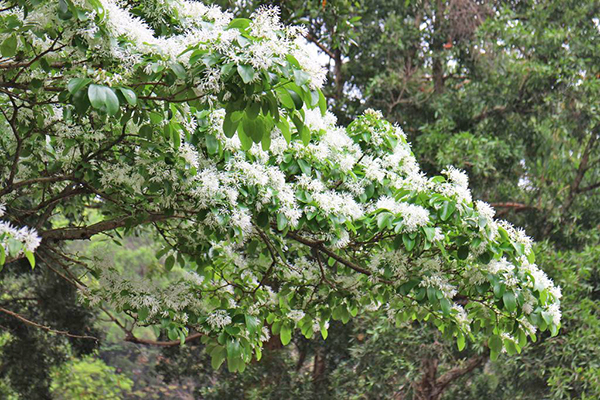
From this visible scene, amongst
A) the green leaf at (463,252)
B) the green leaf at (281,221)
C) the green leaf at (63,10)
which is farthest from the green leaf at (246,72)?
the green leaf at (463,252)

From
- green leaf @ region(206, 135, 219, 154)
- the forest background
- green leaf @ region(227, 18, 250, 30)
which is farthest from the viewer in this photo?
the forest background

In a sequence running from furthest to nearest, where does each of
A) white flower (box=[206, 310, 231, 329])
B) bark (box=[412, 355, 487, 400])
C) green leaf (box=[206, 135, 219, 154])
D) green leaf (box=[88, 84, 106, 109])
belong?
bark (box=[412, 355, 487, 400])
white flower (box=[206, 310, 231, 329])
green leaf (box=[206, 135, 219, 154])
green leaf (box=[88, 84, 106, 109])

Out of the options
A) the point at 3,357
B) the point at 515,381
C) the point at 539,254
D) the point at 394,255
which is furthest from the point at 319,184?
the point at 3,357

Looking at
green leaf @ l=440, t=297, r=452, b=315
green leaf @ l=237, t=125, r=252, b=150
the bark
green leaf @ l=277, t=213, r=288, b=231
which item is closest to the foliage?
the bark

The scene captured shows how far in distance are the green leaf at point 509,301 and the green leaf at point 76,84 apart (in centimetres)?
178

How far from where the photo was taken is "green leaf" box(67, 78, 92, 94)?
6.68 feet

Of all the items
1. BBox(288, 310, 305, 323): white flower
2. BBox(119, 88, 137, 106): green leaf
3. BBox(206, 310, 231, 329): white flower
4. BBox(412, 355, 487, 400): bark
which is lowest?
BBox(206, 310, 231, 329): white flower

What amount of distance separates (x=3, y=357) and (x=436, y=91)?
15.9 feet

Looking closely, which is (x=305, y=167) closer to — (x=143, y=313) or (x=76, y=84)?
(x=143, y=313)

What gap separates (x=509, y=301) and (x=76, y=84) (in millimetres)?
1817

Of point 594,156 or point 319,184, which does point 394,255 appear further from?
point 594,156

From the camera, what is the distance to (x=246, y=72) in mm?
2068

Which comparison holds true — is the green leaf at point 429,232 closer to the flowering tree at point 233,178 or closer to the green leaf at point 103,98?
the flowering tree at point 233,178

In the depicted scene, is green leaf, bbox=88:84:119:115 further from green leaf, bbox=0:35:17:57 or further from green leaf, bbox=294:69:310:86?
green leaf, bbox=294:69:310:86
